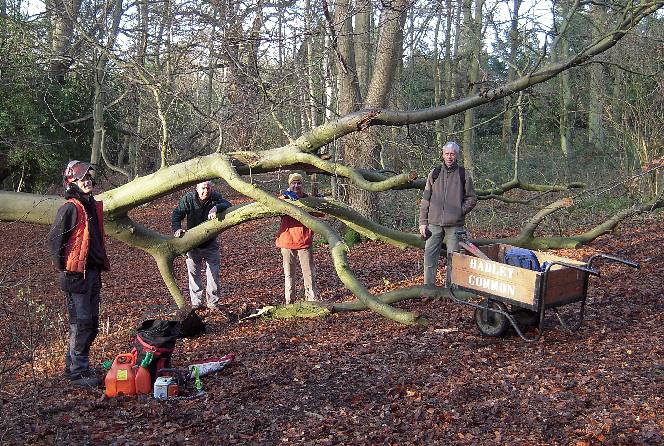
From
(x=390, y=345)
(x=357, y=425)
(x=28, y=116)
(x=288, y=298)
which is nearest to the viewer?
(x=357, y=425)

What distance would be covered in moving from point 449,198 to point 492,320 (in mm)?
1612

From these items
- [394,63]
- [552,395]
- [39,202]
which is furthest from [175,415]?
[394,63]

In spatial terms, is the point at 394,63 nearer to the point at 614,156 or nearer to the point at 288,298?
the point at 288,298

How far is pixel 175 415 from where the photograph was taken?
16.9 ft

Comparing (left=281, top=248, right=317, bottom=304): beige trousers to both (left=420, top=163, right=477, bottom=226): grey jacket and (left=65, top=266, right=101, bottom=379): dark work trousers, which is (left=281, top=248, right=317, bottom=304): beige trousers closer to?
(left=420, top=163, right=477, bottom=226): grey jacket

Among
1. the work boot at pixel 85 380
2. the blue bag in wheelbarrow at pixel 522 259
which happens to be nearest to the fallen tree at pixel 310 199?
the blue bag in wheelbarrow at pixel 522 259

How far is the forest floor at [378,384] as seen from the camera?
4641 mm

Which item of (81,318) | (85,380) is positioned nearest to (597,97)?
(81,318)

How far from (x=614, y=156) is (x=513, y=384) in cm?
1527

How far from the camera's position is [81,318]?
19.3ft

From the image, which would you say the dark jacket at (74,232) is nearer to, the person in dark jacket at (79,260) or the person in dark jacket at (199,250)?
the person in dark jacket at (79,260)

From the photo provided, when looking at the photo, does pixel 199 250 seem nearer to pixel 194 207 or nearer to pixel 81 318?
pixel 194 207

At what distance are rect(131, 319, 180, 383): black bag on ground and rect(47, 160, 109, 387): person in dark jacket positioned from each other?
48cm

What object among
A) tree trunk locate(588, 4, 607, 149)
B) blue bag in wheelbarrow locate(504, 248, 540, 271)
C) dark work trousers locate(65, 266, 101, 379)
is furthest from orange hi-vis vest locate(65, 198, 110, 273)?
tree trunk locate(588, 4, 607, 149)
